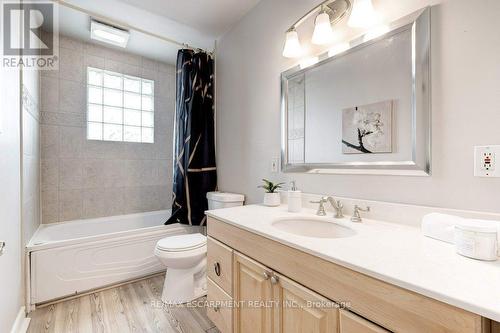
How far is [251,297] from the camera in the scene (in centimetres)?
107

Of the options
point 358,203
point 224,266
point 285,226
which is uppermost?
point 358,203

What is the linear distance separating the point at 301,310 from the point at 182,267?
1203 mm

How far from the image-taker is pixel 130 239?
2.06 meters

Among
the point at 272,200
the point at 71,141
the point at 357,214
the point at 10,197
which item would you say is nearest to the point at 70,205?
the point at 71,141

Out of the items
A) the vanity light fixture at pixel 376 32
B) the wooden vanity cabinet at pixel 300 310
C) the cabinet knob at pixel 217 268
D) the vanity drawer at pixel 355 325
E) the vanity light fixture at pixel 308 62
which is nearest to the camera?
the vanity drawer at pixel 355 325

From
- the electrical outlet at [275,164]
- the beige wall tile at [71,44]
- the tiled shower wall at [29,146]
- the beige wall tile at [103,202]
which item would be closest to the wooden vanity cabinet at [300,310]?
the electrical outlet at [275,164]

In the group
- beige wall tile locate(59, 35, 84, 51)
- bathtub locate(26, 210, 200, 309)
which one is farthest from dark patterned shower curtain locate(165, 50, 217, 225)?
beige wall tile locate(59, 35, 84, 51)

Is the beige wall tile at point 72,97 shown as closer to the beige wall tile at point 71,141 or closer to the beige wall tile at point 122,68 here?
the beige wall tile at point 71,141

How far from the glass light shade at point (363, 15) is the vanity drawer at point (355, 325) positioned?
1280 mm

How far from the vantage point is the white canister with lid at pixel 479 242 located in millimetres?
644

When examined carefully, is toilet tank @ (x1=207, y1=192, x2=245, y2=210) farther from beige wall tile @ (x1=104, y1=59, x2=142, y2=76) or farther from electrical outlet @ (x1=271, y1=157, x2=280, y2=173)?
beige wall tile @ (x1=104, y1=59, x2=142, y2=76)

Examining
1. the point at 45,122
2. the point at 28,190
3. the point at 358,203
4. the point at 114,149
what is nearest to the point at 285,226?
the point at 358,203

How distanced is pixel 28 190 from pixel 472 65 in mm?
2708

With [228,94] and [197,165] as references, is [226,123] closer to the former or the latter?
[228,94]
